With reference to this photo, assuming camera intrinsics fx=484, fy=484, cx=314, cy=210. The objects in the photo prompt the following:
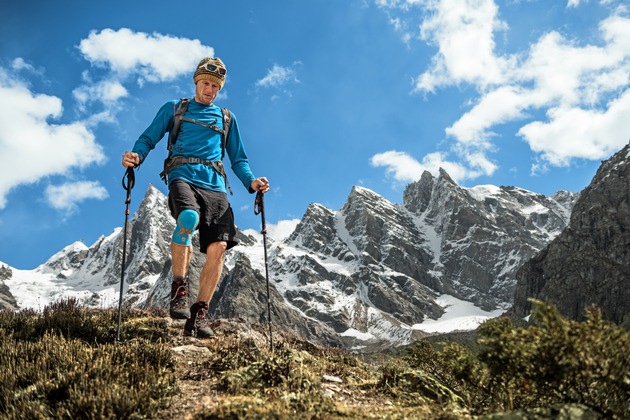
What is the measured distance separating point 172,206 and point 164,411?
3.36 m

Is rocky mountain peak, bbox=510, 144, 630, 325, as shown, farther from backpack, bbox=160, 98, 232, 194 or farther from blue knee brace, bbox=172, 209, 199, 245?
blue knee brace, bbox=172, 209, 199, 245

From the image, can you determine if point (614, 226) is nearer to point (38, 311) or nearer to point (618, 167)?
point (618, 167)

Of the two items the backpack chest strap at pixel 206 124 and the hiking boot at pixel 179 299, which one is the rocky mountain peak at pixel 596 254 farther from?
the hiking boot at pixel 179 299

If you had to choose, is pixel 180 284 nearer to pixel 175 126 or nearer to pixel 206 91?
pixel 175 126

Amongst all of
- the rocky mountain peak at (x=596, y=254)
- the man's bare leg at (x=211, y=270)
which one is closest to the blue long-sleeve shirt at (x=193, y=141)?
the man's bare leg at (x=211, y=270)

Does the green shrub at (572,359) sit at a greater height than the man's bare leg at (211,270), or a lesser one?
lesser

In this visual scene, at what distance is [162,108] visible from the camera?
7.64 m

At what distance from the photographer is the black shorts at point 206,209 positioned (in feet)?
22.2

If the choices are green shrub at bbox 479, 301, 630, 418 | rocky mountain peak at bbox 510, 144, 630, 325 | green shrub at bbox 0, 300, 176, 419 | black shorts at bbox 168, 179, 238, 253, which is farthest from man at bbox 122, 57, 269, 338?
rocky mountain peak at bbox 510, 144, 630, 325

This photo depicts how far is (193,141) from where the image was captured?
289 inches

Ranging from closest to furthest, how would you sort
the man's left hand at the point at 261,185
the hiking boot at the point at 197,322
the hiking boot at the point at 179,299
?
the hiking boot at the point at 179,299 < the hiking boot at the point at 197,322 < the man's left hand at the point at 261,185

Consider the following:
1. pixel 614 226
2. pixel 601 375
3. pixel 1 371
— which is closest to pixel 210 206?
pixel 1 371

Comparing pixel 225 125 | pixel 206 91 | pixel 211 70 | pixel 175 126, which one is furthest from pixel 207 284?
pixel 211 70

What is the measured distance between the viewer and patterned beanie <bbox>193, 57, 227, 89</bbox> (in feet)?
24.7
